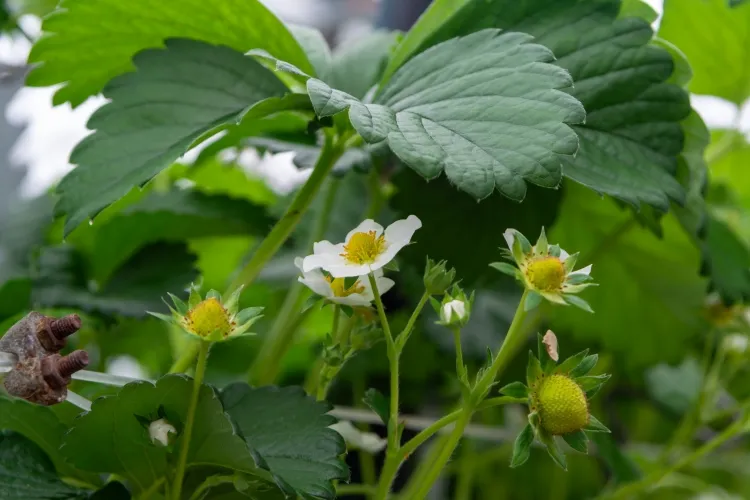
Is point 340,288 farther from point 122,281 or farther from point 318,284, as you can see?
point 122,281

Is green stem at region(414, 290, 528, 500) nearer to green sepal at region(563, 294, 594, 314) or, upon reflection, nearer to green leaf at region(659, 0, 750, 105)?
green sepal at region(563, 294, 594, 314)

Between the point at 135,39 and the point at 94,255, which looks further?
the point at 94,255

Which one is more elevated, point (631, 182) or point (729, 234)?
point (631, 182)

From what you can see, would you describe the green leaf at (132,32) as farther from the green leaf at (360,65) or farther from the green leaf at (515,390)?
the green leaf at (515,390)

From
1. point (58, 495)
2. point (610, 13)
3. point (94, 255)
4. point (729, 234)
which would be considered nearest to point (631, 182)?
point (610, 13)

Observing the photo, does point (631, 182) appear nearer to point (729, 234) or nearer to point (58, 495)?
point (729, 234)

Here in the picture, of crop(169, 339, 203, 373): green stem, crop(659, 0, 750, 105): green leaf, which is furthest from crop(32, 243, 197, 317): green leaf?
crop(659, 0, 750, 105): green leaf

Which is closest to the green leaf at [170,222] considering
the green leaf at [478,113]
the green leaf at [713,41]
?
the green leaf at [478,113]
